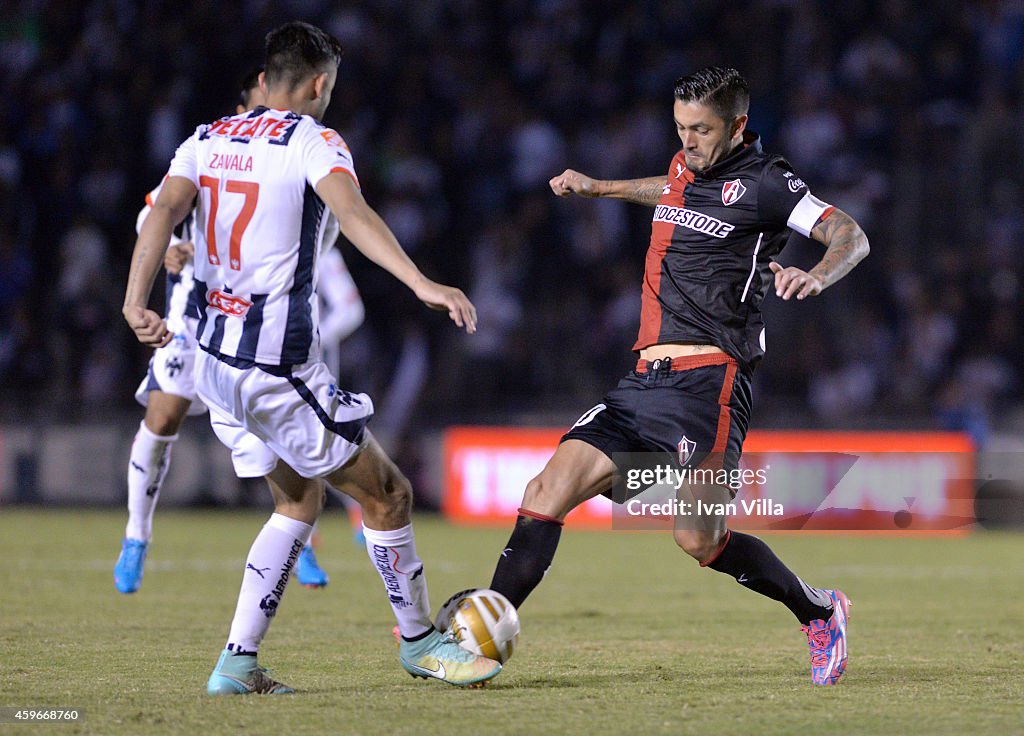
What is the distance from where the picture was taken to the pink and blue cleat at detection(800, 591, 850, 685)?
535 centimetres

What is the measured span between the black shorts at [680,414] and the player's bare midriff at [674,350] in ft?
0.07

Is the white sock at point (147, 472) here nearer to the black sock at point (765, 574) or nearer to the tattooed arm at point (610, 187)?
the tattooed arm at point (610, 187)

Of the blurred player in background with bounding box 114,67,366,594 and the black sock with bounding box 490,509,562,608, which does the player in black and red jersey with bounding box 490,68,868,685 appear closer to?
the black sock with bounding box 490,509,562,608

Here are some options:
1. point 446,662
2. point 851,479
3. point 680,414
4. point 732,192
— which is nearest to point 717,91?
point 732,192

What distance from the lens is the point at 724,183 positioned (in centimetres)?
559

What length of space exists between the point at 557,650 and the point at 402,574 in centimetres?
127

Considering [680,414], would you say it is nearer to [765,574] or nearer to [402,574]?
[765,574]

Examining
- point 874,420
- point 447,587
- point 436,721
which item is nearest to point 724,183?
point 436,721

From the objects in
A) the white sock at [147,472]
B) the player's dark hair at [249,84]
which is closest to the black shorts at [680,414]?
the player's dark hair at [249,84]

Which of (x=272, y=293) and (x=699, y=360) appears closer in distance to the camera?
(x=272, y=293)

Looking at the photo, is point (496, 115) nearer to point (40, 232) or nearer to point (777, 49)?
point (777, 49)

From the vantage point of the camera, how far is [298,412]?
4.84m

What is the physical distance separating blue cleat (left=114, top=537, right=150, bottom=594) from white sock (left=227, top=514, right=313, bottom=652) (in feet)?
9.30

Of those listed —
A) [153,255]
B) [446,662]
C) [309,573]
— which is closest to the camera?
[153,255]
